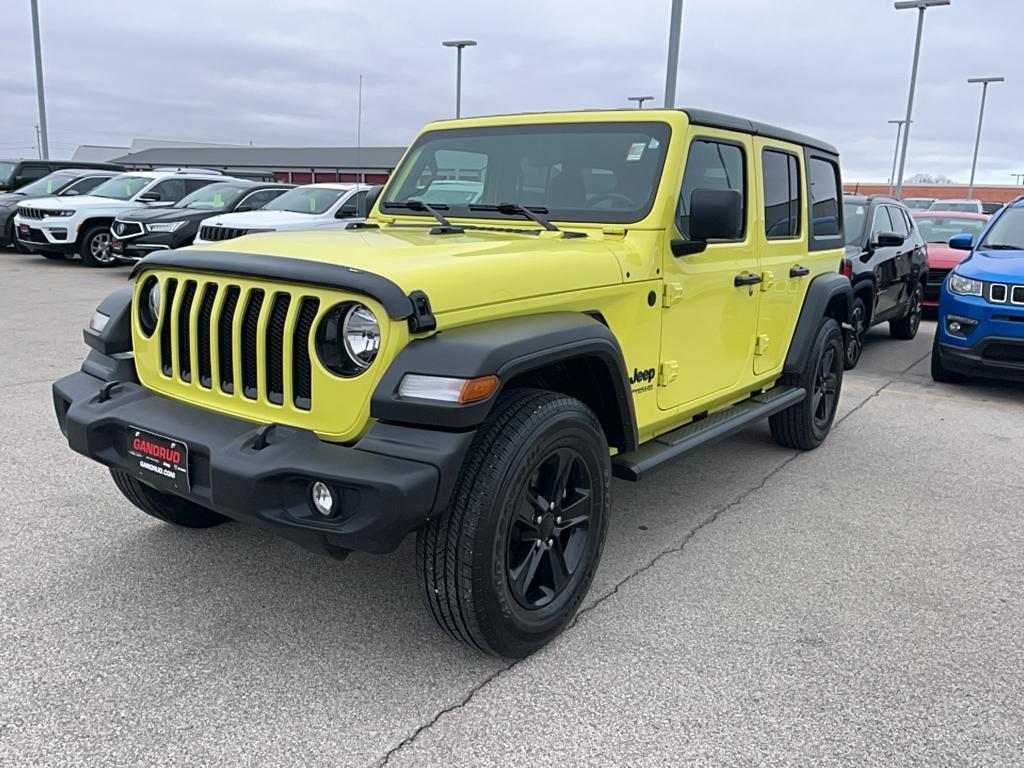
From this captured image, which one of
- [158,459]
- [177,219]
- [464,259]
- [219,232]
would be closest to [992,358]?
[464,259]

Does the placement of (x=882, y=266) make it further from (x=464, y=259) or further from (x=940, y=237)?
(x=464, y=259)

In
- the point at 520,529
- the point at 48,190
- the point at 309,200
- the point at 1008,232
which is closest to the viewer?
the point at 520,529

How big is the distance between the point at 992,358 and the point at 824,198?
2805 millimetres

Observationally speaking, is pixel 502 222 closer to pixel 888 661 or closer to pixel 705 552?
pixel 705 552

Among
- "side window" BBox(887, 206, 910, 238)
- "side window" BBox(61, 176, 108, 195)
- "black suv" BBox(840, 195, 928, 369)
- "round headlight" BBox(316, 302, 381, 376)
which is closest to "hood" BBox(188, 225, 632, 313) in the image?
"round headlight" BBox(316, 302, 381, 376)

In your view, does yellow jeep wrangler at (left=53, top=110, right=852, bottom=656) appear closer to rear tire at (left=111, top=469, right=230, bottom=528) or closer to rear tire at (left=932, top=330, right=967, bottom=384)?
rear tire at (left=111, top=469, right=230, bottom=528)

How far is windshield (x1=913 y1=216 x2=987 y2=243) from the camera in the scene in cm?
1292

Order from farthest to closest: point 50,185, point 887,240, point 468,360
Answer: point 50,185
point 887,240
point 468,360

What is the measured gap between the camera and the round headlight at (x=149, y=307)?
3242 mm

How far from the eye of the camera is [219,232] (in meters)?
11.5

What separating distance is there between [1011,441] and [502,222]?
14.1 ft

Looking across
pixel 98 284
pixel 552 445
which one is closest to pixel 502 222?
pixel 552 445

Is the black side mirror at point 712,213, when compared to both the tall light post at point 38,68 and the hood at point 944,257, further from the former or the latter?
the tall light post at point 38,68

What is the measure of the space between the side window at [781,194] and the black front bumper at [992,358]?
3151 mm
